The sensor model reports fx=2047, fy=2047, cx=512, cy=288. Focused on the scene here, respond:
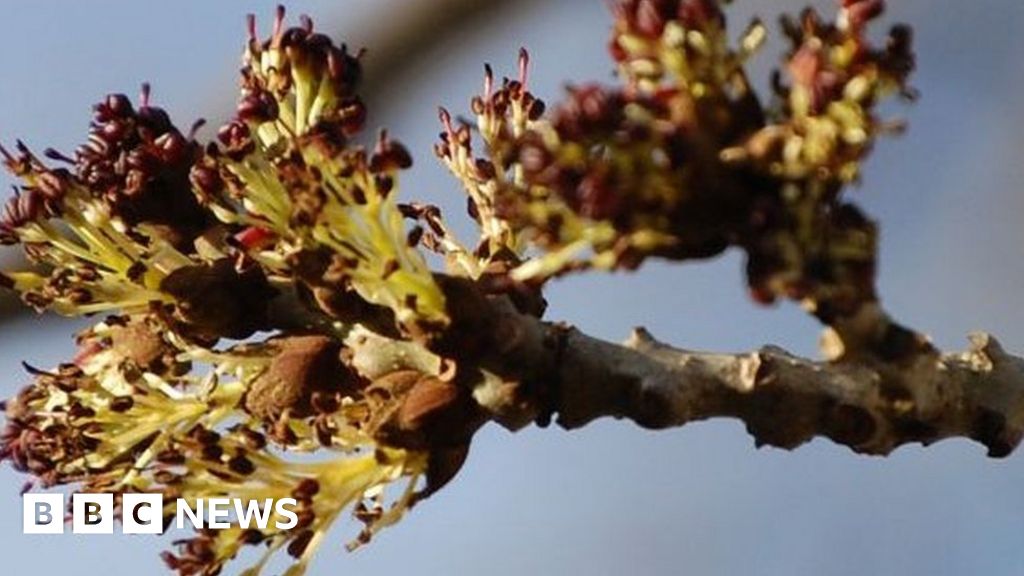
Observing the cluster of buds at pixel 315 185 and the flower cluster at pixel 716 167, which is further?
the cluster of buds at pixel 315 185

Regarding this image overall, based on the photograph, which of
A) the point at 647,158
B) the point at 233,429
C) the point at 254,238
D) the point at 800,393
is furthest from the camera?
the point at 233,429

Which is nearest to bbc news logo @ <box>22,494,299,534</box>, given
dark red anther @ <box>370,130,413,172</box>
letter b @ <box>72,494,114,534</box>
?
letter b @ <box>72,494,114,534</box>

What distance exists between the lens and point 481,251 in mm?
2076

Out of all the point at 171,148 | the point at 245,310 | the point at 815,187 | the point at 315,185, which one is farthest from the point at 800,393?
the point at 171,148

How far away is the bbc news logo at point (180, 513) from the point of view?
79.1 inches

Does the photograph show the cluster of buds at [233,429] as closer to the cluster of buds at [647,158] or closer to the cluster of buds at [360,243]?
the cluster of buds at [360,243]

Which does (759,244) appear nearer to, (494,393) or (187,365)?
(494,393)

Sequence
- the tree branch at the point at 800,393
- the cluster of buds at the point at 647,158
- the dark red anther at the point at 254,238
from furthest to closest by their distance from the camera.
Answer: the dark red anther at the point at 254,238
the tree branch at the point at 800,393
the cluster of buds at the point at 647,158

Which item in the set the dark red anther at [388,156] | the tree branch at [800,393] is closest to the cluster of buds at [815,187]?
the tree branch at [800,393]

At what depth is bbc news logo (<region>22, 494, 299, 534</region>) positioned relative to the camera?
201cm

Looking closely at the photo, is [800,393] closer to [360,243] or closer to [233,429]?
[360,243]

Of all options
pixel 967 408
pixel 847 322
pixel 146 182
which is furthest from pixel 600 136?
pixel 146 182

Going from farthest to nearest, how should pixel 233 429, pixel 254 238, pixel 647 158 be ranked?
pixel 233 429 < pixel 254 238 < pixel 647 158

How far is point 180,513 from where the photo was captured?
206 centimetres
